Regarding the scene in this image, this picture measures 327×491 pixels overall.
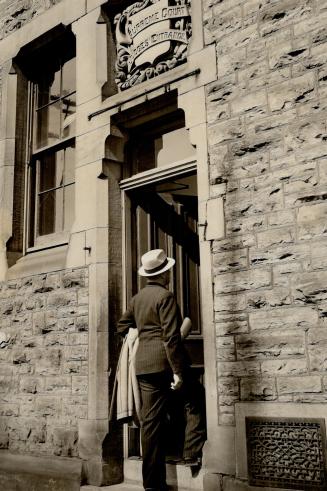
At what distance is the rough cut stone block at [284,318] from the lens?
4.78 metres

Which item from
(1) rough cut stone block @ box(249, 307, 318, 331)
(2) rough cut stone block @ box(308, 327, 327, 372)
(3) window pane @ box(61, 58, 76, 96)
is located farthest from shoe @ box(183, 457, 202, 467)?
(3) window pane @ box(61, 58, 76, 96)

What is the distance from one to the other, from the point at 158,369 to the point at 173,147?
2550mm

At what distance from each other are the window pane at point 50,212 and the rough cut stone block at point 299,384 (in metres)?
3.64

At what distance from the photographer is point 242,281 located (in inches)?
205

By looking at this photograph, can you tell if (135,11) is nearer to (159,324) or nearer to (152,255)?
(152,255)

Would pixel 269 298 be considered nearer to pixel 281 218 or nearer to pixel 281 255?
pixel 281 255

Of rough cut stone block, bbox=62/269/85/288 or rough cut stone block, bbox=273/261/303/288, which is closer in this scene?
rough cut stone block, bbox=273/261/303/288

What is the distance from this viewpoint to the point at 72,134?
7.50 meters

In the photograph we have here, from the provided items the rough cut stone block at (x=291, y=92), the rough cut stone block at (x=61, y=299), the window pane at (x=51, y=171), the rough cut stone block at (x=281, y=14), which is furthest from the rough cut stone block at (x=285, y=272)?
the window pane at (x=51, y=171)

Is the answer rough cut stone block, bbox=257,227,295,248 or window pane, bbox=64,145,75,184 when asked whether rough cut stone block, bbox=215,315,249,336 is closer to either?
rough cut stone block, bbox=257,227,295,248

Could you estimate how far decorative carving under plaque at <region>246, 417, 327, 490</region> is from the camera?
179 inches

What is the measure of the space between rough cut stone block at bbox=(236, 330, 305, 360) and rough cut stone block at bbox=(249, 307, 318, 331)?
0.06 m

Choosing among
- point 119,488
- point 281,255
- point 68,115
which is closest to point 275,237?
point 281,255

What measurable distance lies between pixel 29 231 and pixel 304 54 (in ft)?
13.5
